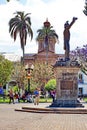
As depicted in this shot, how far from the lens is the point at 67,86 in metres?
26.7

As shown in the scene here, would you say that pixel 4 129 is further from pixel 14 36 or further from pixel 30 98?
Result: pixel 14 36

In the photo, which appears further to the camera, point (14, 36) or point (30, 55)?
point (30, 55)

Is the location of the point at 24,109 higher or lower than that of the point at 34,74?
lower

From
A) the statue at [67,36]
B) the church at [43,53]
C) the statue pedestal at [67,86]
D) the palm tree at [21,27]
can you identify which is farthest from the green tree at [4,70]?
the statue pedestal at [67,86]

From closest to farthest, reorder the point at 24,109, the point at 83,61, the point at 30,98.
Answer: the point at 24,109 < the point at 30,98 < the point at 83,61

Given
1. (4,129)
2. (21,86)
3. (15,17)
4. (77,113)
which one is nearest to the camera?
(4,129)

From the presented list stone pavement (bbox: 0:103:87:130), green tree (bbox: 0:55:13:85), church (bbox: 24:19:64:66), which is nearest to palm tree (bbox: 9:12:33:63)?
green tree (bbox: 0:55:13:85)

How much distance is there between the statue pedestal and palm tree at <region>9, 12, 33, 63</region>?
41.7 metres

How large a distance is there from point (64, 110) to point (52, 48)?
7149cm

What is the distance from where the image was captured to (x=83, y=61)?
201 feet

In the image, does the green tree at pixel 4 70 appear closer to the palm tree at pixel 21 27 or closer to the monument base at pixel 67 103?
the palm tree at pixel 21 27

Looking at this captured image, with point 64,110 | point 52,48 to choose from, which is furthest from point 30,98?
point 52,48

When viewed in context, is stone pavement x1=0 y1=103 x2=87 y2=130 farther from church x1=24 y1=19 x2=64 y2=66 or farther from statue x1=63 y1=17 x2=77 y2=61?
church x1=24 y1=19 x2=64 y2=66

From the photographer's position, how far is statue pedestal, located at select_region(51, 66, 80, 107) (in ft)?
87.5
